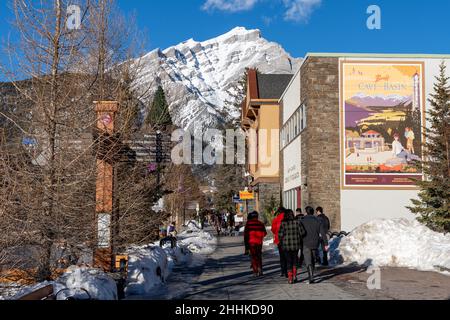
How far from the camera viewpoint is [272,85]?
46.1 metres

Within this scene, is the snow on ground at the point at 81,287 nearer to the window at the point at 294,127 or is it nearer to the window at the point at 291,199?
the window at the point at 294,127

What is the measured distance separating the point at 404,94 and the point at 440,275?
1346 centimetres

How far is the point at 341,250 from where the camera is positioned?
17781 mm

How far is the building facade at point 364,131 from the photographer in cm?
2566

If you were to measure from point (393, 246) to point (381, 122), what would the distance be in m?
9.94

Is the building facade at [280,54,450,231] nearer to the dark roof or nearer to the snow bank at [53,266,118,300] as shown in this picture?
the snow bank at [53,266,118,300]

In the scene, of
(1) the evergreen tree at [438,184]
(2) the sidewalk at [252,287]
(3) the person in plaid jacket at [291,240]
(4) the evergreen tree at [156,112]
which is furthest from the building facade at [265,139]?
(3) the person in plaid jacket at [291,240]

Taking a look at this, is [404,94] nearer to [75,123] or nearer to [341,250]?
[341,250]

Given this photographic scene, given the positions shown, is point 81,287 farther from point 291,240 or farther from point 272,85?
point 272,85

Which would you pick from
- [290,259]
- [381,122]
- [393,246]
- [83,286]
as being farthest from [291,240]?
[381,122]

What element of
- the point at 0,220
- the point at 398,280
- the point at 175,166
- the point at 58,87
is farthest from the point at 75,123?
the point at 175,166

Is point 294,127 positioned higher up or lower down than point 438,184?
higher up

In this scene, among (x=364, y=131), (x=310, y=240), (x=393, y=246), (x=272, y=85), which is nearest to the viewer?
(x=310, y=240)

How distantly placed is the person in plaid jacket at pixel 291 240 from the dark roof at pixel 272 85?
1233 inches
